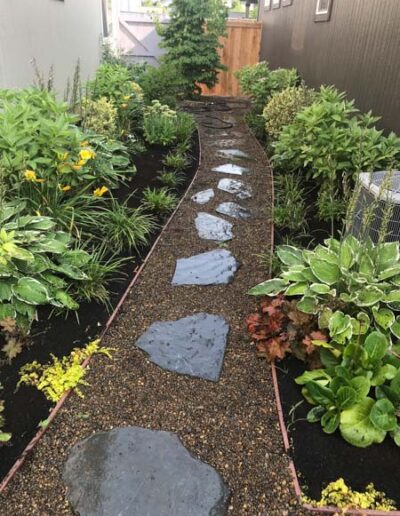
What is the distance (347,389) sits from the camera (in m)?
2.13

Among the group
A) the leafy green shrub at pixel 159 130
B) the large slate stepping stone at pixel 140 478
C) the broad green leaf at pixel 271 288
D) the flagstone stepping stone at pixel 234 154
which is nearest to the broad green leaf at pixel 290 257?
the broad green leaf at pixel 271 288

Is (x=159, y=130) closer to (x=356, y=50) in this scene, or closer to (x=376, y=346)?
(x=356, y=50)

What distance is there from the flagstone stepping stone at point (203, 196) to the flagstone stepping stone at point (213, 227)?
363mm

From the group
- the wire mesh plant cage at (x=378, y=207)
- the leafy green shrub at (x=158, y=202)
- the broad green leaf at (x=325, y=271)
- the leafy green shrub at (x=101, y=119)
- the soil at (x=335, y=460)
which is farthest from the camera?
the leafy green shrub at (x=101, y=119)

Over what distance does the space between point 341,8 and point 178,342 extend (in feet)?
19.6

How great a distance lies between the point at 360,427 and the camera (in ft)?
6.86

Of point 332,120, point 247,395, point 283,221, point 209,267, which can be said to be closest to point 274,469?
point 247,395

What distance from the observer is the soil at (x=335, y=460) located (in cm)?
195

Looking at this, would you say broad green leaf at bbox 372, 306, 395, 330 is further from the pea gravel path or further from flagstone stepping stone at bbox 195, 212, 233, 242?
flagstone stepping stone at bbox 195, 212, 233, 242

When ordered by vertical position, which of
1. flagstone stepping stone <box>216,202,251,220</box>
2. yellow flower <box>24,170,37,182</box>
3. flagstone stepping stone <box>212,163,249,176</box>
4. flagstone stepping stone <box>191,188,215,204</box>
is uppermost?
yellow flower <box>24,170,37,182</box>

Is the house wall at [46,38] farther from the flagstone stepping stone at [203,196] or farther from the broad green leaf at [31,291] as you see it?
the broad green leaf at [31,291]

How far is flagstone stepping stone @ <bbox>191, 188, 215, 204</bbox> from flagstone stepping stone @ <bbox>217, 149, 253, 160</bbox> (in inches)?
61.6

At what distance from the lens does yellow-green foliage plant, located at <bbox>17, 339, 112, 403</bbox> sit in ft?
7.69

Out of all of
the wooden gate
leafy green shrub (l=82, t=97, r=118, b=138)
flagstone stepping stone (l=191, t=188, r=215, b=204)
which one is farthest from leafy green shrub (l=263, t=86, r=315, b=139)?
the wooden gate
